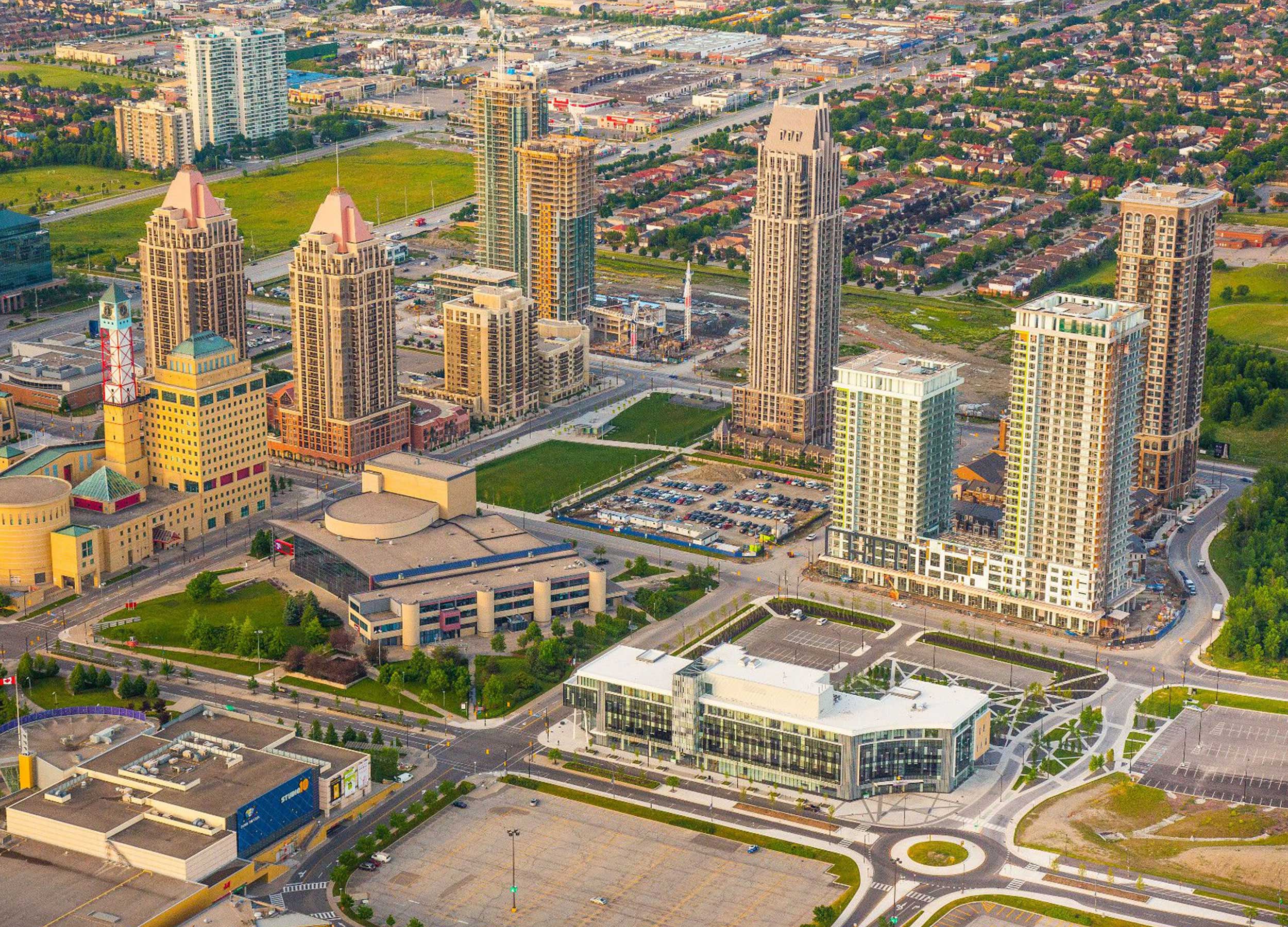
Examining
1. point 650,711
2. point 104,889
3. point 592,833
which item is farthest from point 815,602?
point 104,889

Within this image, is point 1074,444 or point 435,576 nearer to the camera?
point 1074,444

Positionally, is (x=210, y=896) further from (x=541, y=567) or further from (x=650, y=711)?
(x=541, y=567)

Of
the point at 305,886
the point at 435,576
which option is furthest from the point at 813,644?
the point at 305,886

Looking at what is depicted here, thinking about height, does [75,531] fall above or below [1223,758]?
above

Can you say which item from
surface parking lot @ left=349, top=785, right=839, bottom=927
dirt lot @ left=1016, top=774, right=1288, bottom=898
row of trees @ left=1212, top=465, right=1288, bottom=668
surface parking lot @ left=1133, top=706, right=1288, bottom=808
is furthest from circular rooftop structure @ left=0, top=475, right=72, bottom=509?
row of trees @ left=1212, top=465, right=1288, bottom=668

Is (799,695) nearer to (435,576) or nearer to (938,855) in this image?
(938,855)
